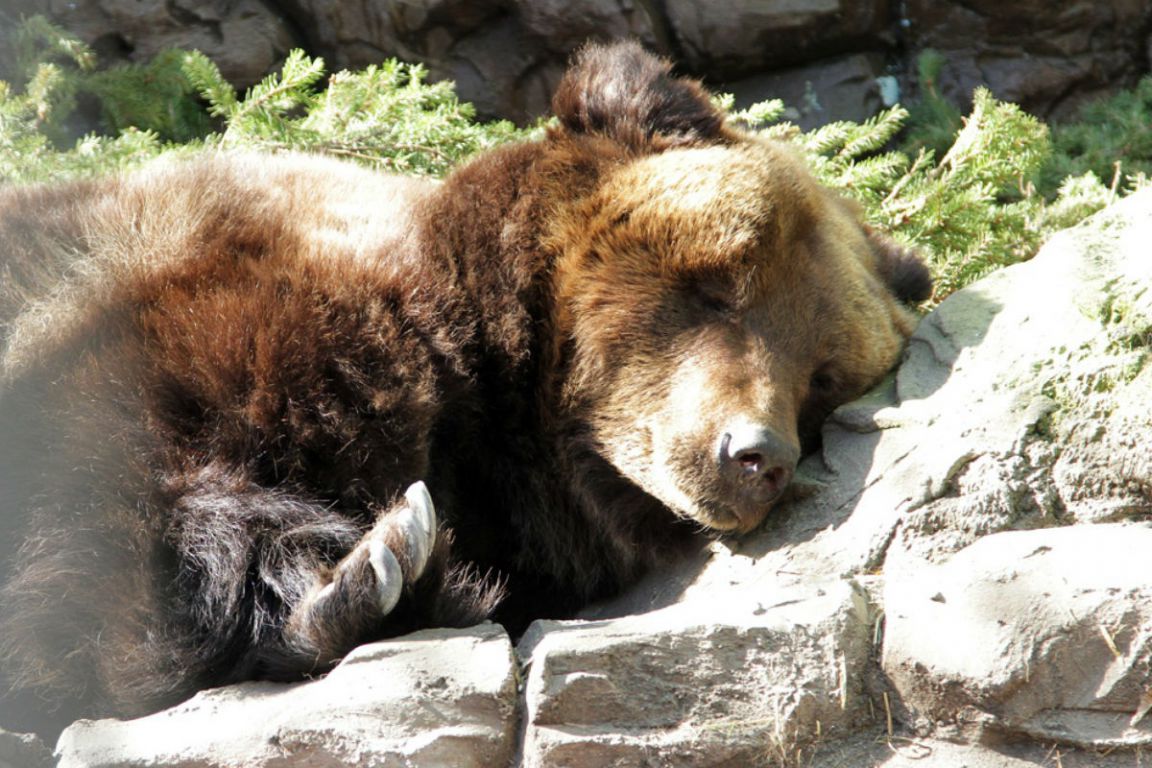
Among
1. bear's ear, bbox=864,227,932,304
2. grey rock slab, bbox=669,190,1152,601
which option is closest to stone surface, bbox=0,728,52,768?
grey rock slab, bbox=669,190,1152,601

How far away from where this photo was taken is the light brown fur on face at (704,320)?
12.2 feet

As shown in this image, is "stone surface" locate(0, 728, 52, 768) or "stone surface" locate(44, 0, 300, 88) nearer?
"stone surface" locate(0, 728, 52, 768)

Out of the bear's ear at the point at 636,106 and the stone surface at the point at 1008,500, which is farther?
the bear's ear at the point at 636,106

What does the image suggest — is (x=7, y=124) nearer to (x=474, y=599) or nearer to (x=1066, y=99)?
(x=474, y=599)

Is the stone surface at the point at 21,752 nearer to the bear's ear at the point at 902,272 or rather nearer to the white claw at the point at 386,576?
the white claw at the point at 386,576

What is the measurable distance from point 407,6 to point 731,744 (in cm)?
729

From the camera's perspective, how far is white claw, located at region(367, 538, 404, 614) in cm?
304

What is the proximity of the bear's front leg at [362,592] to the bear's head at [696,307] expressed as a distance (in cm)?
91

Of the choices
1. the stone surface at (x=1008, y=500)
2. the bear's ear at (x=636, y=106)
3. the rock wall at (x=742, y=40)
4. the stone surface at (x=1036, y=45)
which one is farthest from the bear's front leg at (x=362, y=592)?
the stone surface at (x=1036, y=45)

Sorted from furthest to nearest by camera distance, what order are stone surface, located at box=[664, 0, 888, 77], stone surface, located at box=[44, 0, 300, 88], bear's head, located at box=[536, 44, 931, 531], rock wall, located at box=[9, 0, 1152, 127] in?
stone surface, located at box=[664, 0, 888, 77]
rock wall, located at box=[9, 0, 1152, 127]
stone surface, located at box=[44, 0, 300, 88]
bear's head, located at box=[536, 44, 931, 531]

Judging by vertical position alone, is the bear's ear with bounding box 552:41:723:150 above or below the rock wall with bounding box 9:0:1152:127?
above

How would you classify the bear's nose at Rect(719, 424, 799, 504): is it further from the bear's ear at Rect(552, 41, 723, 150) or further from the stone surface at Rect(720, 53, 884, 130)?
the stone surface at Rect(720, 53, 884, 130)

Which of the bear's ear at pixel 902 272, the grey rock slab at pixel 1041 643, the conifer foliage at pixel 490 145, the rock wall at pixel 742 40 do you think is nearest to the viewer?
the grey rock slab at pixel 1041 643

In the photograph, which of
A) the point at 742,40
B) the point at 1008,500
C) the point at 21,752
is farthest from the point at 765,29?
the point at 21,752
